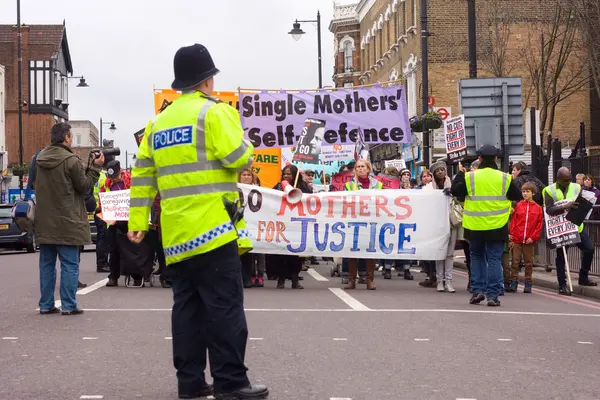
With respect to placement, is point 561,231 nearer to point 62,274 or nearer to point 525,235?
point 525,235

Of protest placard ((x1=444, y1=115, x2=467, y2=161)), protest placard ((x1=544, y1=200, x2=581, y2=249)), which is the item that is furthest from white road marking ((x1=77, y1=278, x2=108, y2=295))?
protest placard ((x1=444, y1=115, x2=467, y2=161))

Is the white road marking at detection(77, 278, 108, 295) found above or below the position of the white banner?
below

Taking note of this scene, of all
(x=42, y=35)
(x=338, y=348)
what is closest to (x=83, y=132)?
(x=42, y=35)

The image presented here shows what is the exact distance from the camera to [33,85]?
8569cm

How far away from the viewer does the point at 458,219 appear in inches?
618

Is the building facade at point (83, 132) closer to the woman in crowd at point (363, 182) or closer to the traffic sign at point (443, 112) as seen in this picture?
the traffic sign at point (443, 112)

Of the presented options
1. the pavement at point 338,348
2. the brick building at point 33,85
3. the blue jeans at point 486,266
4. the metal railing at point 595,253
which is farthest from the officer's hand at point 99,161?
the brick building at point 33,85

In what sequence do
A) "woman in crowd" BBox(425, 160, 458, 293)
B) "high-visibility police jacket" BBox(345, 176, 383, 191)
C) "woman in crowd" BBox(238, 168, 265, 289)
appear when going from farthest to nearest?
1. "high-visibility police jacket" BBox(345, 176, 383, 191)
2. "woman in crowd" BBox(238, 168, 265, 289)
3. "woman in crowd" BBox(425, 160, 458, 293)

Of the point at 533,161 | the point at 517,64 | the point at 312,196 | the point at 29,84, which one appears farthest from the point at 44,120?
the point at 312,196

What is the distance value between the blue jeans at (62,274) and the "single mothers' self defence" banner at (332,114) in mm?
9715

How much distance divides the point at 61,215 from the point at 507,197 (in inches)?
212

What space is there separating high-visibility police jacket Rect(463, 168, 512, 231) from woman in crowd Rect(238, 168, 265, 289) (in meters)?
3.59

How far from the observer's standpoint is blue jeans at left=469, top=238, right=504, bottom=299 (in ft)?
42.6

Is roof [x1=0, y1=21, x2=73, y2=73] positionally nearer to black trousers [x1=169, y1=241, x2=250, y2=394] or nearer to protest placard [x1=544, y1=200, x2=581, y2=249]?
protest placard [x1=544, y1=200, x2=581, y2=249]
